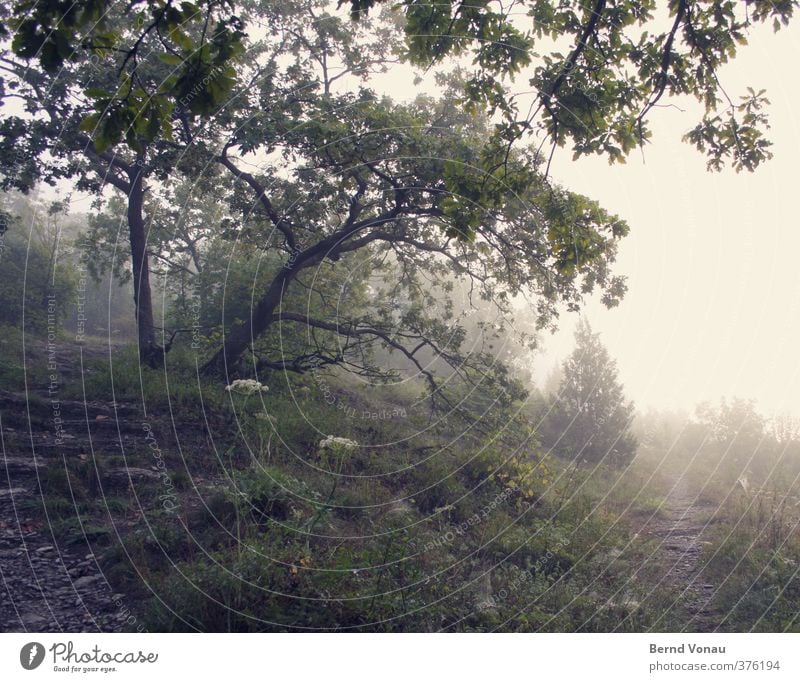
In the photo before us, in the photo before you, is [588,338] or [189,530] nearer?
[189,530]

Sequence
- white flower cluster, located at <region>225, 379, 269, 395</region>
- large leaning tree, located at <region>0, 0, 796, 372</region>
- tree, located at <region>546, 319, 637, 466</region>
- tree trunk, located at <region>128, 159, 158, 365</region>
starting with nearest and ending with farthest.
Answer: large leaning tree, located at <region>0, 0, 796, 372</region> → white flower cluster, located at <region>225, 379, 269, 395</region> → tree trunk, located at <region>128, 159, 158, 365</region> → tree, located at <region>546, 319, 637, 466</region>

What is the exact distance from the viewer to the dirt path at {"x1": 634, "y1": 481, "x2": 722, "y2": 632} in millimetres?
6434

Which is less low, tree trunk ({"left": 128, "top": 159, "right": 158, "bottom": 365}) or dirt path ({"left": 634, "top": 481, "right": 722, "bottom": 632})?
tree trunk ({"left": 128, "top": 159, "right": 158, "bottom": 365})

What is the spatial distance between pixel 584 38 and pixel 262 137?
613 centimetres

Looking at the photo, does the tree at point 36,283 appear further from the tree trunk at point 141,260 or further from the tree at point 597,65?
the tree at point 597,65

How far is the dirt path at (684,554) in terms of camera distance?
643cm

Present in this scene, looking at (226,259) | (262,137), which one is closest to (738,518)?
(262,137)

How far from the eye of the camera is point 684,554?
27.9 ft

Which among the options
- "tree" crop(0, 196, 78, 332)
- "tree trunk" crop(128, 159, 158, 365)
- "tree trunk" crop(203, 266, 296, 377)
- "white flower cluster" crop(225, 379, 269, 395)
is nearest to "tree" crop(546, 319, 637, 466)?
"tree trunk" crop(203, 266, 296, 377)

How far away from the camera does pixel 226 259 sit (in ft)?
58.1

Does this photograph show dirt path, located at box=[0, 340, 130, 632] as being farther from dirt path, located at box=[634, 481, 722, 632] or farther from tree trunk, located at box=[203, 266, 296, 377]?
dirt path, located at box=[634, 481, 722, 632]

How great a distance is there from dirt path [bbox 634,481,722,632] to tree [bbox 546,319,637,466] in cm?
574

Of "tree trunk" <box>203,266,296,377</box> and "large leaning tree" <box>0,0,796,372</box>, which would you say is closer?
"large leaning tree" <box>0,0,796,372</box>
